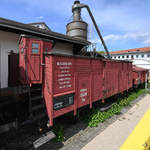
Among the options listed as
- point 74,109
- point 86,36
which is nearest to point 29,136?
point 74,109

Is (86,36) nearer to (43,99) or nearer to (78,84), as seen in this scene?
(78,84)

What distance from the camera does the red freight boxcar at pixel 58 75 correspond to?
314cm

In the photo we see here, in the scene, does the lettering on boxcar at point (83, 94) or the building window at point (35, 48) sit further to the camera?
the lettering on boxcar at point (83, 94)

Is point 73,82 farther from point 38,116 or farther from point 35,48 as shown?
point 35,48

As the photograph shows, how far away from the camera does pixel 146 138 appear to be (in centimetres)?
218

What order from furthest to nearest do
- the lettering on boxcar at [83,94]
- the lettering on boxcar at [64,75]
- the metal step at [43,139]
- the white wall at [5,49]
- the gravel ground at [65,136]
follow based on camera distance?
the white wall at [5,49] → the lettering on boxcar at [83,94] → the lettering on boxcar at [64,75] → the gravel ground at [65,136] → the metal step at [43,139]

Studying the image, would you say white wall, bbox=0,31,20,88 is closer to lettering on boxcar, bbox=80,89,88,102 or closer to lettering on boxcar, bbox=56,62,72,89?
lettering on boxcar, bbox=56,62,72,89

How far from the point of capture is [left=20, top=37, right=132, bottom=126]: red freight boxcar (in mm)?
3143

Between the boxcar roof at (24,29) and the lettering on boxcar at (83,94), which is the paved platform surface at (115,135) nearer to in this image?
the lettering on boxcar at (83,94)

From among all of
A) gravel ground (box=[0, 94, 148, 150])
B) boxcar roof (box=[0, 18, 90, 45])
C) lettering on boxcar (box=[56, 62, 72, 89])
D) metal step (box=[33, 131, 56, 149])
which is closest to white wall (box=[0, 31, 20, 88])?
boxcar roof (box=[0, 18, 90, 45])

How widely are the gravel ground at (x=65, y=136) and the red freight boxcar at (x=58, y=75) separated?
2.95 feet

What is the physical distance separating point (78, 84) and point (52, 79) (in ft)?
3.91

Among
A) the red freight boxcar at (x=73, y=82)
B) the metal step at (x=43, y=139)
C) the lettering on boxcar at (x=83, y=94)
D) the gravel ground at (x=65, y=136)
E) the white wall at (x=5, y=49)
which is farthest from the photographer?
the white wall at (x=5, y=49)

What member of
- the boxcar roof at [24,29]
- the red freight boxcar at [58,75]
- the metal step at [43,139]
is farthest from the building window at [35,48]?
the metal step at [43,139]
